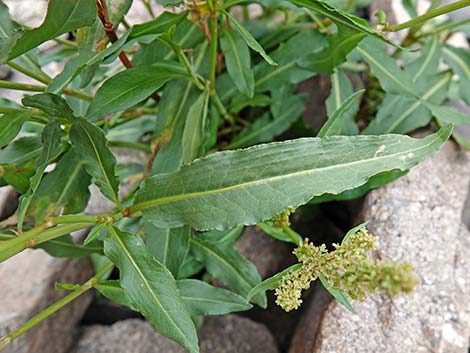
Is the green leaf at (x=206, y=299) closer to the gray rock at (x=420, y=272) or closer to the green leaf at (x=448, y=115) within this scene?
the gray rock at (x=420, y=272)

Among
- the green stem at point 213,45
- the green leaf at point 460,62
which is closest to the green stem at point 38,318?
the green stem at point 213,45

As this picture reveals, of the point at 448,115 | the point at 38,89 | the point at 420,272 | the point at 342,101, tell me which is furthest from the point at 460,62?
the point at 38,89

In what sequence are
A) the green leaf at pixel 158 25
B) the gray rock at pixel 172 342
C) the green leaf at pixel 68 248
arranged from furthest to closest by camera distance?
the gray rock at pixel 172 342
the green leaf at pixel 68 248
the green leaf at pixel 158 25

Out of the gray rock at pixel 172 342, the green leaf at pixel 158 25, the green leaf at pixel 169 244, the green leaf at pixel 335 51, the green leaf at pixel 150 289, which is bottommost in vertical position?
the gray rock at pixel 172 342

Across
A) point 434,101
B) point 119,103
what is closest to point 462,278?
point 434,101

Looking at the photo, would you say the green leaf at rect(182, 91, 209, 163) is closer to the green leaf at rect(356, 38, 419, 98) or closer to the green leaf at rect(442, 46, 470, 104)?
the green leaf at rect(356, 38, 419, 98)

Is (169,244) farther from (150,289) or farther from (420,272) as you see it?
(420,272)
